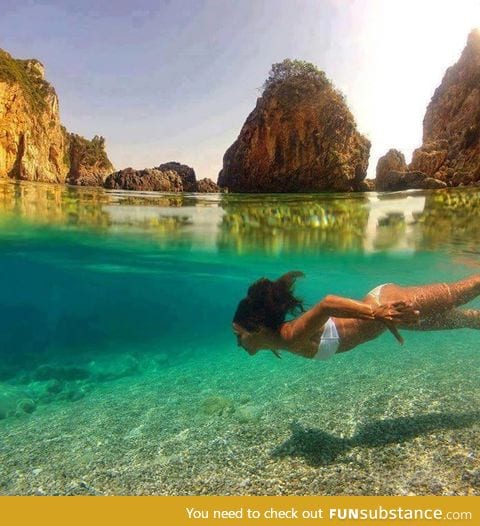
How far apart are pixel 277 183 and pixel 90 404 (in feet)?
32.9

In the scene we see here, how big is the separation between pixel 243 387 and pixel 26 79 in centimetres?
3652

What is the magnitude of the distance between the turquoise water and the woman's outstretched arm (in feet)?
7.08

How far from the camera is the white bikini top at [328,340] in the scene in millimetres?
5480

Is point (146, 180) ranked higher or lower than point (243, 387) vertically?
higher

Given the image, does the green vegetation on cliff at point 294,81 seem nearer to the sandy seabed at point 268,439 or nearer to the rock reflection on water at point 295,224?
the rock reflection on water at point 295,224

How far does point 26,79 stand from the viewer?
112 feet

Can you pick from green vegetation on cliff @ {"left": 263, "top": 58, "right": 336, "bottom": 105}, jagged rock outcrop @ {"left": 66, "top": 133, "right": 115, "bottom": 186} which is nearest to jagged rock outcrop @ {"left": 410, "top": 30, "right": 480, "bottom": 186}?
green vegetation on cliff @ {"left": 263, "top": 58, "right": 336, "bottom": 105}

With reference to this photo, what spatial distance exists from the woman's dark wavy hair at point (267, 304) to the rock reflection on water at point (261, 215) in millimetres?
6990

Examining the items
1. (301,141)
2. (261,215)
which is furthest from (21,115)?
(261,215)

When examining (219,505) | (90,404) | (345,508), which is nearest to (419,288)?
(345,508)

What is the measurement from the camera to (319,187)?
14.1m

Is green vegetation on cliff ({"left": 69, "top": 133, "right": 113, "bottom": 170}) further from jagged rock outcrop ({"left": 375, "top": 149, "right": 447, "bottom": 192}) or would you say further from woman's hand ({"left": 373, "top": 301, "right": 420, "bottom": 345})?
woman's hand ({"left": 373, "top": 301, "right": 420, "bottom": 345})

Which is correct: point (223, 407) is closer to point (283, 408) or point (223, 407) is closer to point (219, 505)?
point (283, 408)

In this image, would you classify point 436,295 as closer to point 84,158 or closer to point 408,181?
point 408,181
